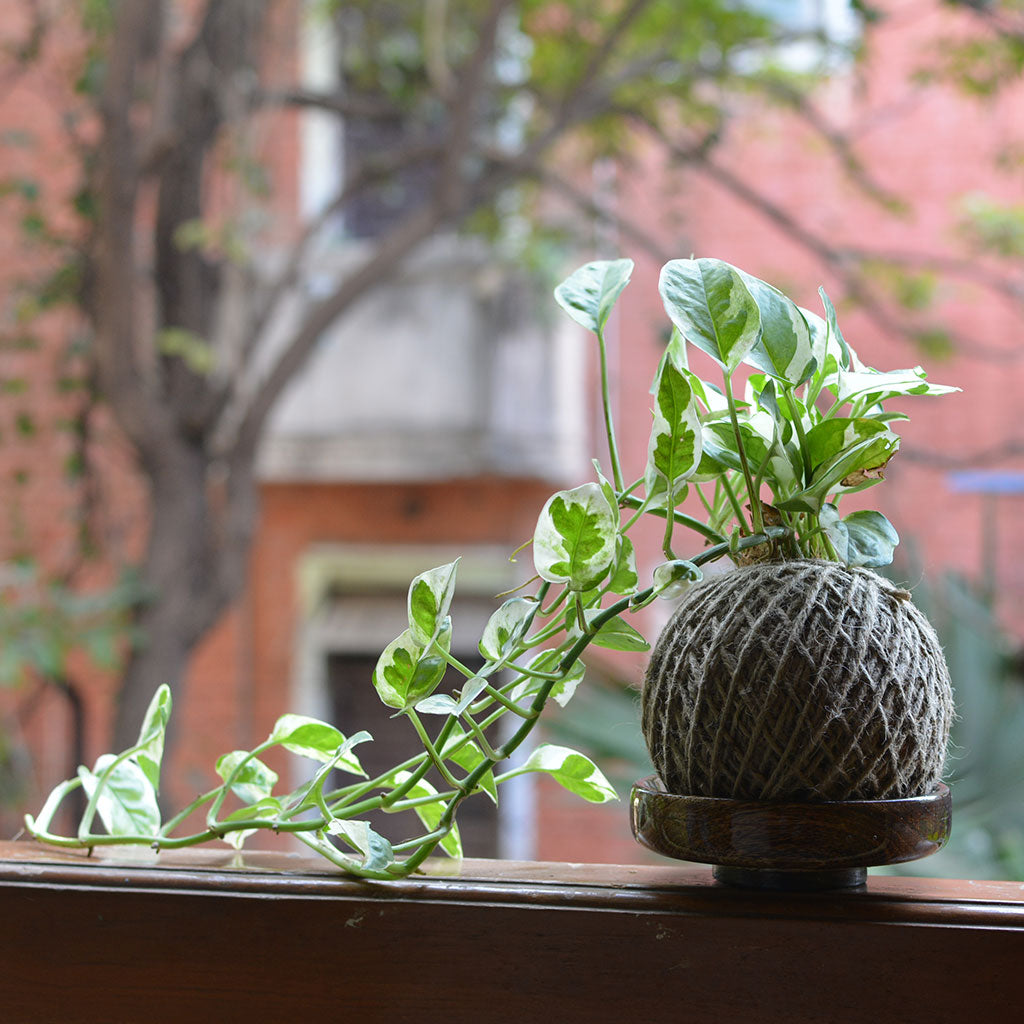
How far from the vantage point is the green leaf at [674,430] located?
0.49 metres

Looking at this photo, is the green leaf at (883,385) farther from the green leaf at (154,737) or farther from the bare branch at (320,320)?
the bare branch at (320,320)

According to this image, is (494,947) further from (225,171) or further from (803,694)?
(225,171)

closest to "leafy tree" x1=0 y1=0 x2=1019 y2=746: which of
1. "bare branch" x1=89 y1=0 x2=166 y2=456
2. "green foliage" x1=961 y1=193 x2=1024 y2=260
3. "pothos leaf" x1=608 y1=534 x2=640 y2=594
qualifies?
"bare branch" x1=89 y1=0 x2=166 y2=456

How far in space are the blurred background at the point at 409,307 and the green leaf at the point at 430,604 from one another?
107 cm

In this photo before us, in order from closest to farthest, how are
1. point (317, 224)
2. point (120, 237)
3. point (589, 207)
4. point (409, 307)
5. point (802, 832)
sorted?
point (802, 832) < point (120, 237) < point (317, 224) < point (589, 207) < point (409, 307)

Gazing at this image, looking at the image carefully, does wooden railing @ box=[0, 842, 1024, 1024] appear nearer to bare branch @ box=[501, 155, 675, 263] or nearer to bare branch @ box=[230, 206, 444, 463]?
bare branch @ box=[230, 206, 444, 463]

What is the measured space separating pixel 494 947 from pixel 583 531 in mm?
189

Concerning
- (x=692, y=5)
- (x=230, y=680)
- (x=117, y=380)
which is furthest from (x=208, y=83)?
(x=230, y=680)

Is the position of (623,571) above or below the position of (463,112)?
below

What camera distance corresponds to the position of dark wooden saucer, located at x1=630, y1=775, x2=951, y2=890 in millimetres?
Result: 460

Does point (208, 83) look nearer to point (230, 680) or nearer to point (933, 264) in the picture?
point (933, 264)

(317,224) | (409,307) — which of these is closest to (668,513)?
(317,224)

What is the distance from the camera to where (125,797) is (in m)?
0.61

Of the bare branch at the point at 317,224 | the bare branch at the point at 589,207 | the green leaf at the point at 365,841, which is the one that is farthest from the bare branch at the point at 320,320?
the green leaf at the point at 365,841
